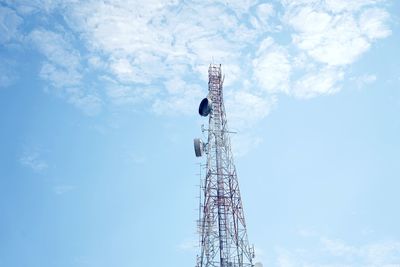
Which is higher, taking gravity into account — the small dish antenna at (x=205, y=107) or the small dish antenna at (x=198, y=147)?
the small dish antenna at (x=205, y=107)

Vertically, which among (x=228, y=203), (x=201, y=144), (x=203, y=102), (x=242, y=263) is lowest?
(x=242, y=263)

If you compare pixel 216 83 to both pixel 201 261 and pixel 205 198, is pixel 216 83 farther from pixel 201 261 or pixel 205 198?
pixel 201 261

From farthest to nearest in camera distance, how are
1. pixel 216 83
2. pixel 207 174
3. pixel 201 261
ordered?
1. pixel 216 83
2. pixel 207 174
3. pixel 201 261

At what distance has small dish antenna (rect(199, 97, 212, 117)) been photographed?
149 feet

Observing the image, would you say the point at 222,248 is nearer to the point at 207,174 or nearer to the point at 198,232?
the point at 198,232

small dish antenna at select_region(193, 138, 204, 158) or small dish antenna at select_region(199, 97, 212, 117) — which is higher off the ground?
small dish antenna at select_region(199, 97, 212, 117)

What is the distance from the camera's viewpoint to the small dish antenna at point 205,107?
4550 centimetres

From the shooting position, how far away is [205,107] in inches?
1800

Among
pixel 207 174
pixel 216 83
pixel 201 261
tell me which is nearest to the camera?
pixel 201 261

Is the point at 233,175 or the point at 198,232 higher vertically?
the point at 233,175

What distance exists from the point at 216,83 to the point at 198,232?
14060 mm

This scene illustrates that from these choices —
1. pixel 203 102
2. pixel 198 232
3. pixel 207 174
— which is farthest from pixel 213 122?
pixel 198 232

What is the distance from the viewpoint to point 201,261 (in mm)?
41156

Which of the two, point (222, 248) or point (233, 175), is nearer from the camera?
point (222, 248)
